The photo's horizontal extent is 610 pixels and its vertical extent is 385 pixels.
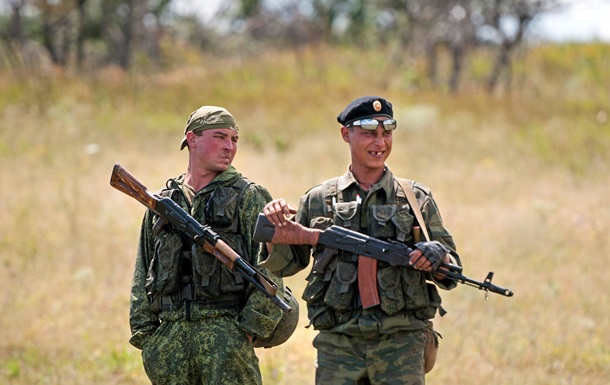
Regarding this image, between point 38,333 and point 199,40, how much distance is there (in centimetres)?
2442

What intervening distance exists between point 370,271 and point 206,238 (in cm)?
81

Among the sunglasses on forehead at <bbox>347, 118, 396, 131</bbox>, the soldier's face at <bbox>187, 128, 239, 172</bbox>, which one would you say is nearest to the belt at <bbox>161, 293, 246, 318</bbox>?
the soldier's face at <bbox>187, 128, 239, 172</bbox>

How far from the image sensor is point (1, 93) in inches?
653

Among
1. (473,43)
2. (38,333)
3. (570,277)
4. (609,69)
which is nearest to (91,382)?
(38,333)

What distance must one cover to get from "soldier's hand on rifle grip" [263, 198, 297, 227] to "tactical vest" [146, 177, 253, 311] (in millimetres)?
337

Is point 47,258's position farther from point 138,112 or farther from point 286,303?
point 138,112

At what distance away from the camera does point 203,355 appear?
448 cm

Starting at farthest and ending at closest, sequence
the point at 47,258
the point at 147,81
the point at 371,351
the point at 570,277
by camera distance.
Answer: the point at 147,81
the point at 47,258
the point at 570,277
the point at 371,351

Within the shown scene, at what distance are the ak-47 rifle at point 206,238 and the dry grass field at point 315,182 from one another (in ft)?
7.83

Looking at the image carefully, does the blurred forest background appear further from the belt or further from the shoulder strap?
the shoulder strap

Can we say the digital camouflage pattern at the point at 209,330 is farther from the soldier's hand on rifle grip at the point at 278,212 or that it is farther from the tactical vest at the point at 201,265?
the soldier's hand on rifle grip at the point at 278,212

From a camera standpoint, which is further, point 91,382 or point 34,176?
point 34,176

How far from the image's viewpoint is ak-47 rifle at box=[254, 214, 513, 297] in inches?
167

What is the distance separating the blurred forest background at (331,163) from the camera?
297 inches
